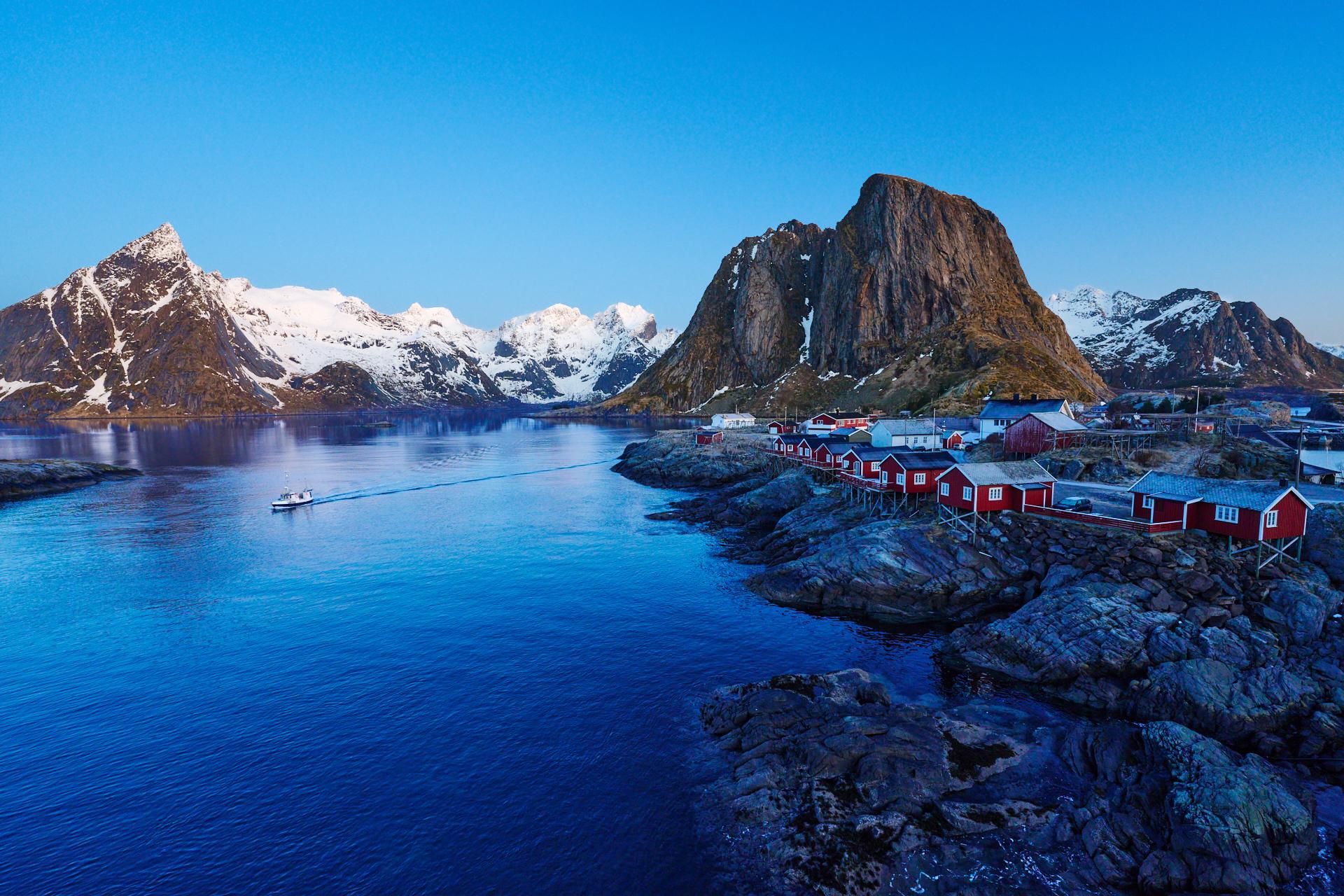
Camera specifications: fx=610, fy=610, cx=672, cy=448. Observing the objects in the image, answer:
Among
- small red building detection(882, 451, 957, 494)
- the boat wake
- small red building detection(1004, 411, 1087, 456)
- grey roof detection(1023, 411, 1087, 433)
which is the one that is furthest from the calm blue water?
grey roof detection(1023, 411, 1087, 433)

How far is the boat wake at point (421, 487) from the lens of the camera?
91.9 m

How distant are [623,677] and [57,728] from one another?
2685cm

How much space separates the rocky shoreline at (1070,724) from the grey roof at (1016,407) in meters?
Answer: 45.5

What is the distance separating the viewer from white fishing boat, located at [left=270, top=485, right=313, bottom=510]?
8262 cm

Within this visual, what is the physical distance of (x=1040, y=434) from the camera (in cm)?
7475

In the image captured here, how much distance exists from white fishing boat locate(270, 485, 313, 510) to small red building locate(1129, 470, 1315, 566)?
94.6 metres

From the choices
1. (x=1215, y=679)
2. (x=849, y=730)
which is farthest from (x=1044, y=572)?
(x=849, y=730)

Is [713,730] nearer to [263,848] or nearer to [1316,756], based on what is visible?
[263,848]

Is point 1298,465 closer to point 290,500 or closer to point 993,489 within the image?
point 993,489

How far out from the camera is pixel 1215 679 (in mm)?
28859

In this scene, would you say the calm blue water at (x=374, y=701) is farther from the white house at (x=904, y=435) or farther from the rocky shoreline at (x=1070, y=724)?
the white house at (x=904, y=435)

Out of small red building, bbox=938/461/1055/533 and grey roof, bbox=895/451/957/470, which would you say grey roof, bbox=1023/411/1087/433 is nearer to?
grey roof, bbox=895/451/957/470

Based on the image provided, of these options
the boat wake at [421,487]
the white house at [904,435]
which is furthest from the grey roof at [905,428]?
the boat wake at [421,487]

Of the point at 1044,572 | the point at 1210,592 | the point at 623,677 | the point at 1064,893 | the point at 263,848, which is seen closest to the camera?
the point at 1064,893
